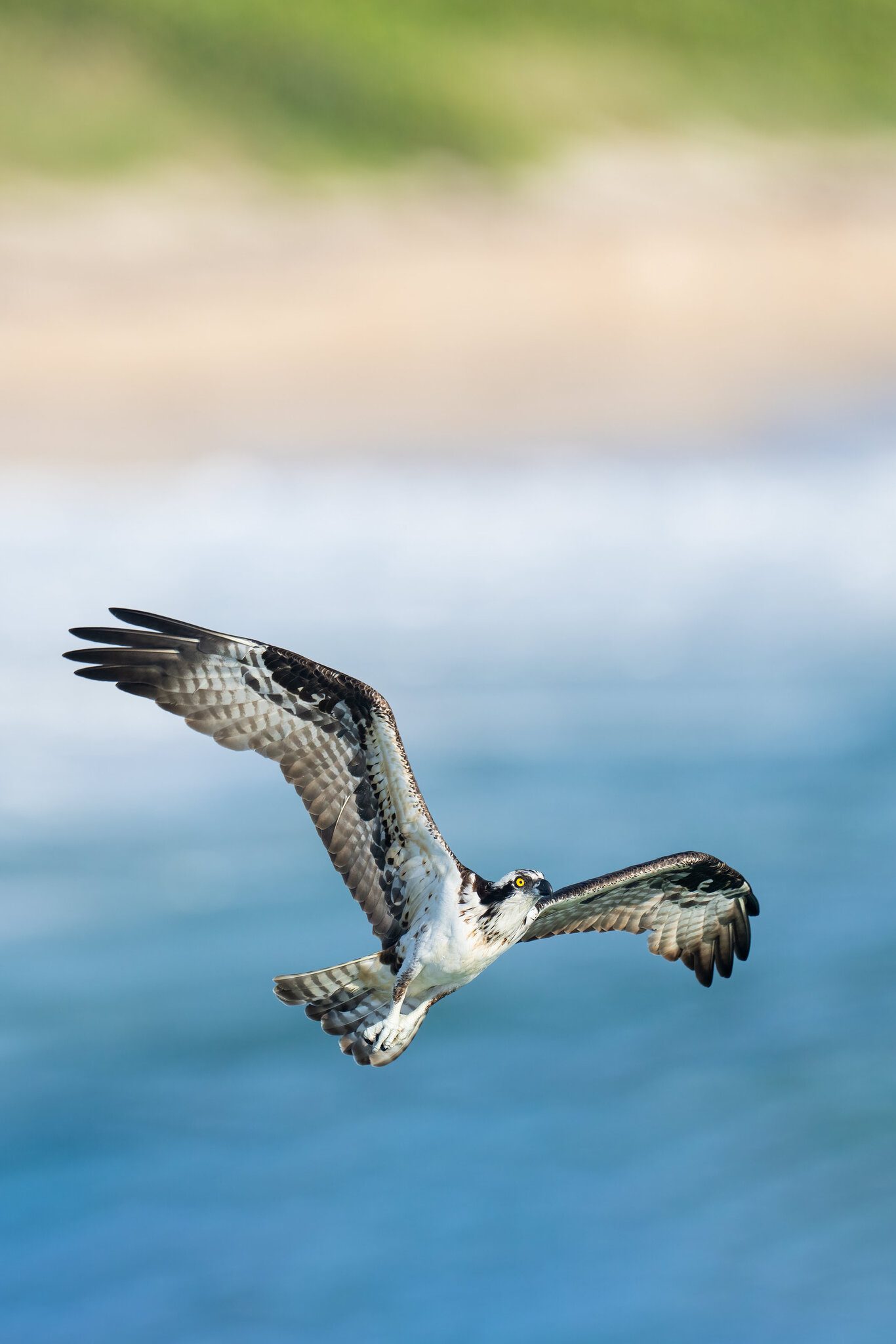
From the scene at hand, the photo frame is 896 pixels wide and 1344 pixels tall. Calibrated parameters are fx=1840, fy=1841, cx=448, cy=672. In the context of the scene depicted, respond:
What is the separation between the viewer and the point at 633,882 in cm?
1611

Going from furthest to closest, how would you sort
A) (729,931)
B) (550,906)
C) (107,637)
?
1. (729,931)
2. (550,906)
3. (107,637)

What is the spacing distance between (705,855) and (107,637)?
557 cm

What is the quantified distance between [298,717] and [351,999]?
2.35m

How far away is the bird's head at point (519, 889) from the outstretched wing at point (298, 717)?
0.40m

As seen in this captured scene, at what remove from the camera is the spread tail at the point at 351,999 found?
1438cm

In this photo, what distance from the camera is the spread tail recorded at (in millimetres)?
14376

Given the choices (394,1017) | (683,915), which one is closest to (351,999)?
(394,1017)

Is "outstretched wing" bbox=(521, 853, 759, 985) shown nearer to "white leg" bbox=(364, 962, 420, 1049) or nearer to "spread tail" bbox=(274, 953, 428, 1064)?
"spread tail" bbox=(274, 953, 428, 1064)

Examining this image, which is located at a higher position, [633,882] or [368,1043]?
[633,882]

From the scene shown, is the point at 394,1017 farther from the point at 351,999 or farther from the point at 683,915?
the point at 683,915

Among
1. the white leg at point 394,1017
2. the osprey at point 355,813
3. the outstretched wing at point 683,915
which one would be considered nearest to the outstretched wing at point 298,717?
the osprey at point 355,813

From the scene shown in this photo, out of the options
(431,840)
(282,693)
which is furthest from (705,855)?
(282,693)

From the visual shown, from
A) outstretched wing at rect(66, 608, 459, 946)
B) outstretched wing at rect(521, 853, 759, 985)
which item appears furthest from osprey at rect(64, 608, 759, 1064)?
outstretched wing at rect(521, 853, 759, 985)

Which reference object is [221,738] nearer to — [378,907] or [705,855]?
[378,907]
